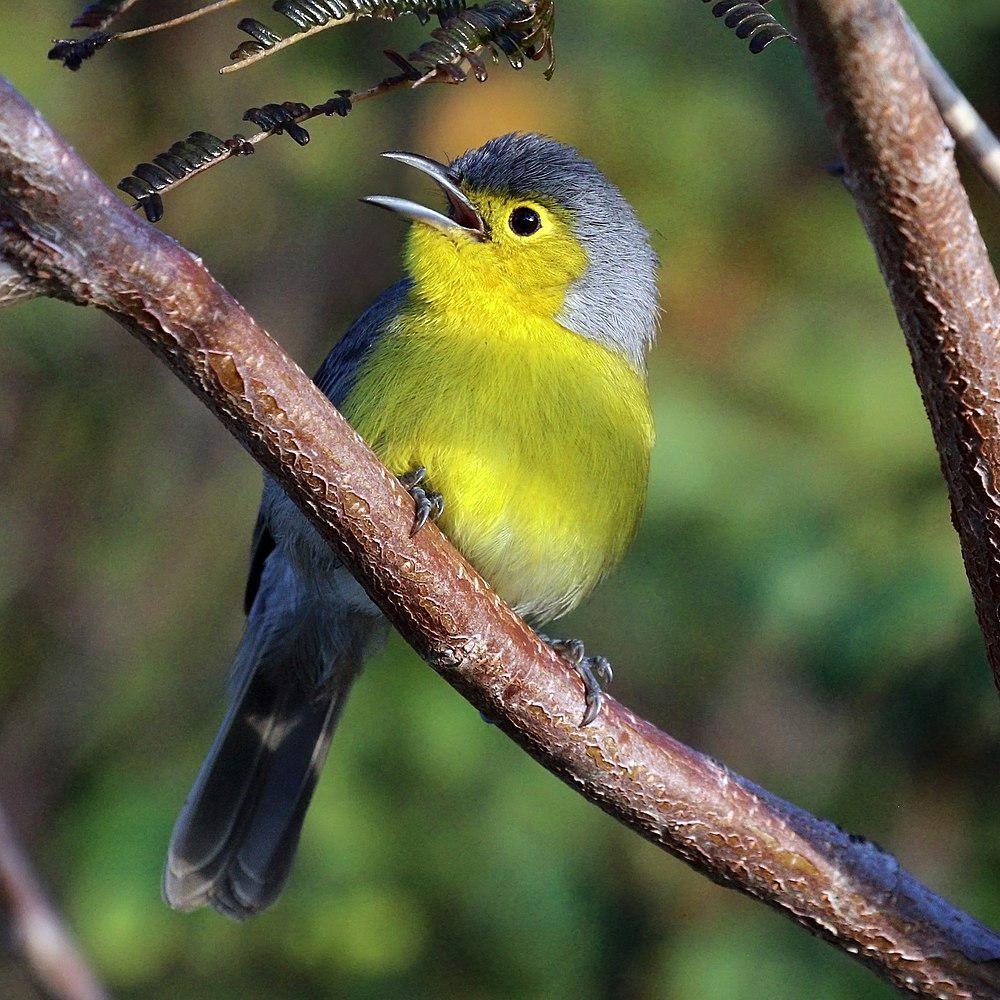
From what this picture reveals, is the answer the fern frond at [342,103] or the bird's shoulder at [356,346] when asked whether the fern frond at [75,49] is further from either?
the bird's shoulder at [356,346]

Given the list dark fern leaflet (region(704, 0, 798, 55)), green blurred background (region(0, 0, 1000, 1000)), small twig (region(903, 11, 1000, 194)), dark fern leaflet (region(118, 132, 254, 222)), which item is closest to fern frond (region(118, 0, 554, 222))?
dark fern leaflet (region(118, 132, 254, 222))

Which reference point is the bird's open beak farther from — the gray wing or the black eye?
the gray wing

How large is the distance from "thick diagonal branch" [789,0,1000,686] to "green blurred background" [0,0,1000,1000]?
203 centimetres

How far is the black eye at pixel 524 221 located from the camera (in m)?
3.96

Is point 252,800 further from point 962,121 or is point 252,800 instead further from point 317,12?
point 962,121

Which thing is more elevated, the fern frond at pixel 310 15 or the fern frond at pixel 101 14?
the fern frond at pixel 101 14

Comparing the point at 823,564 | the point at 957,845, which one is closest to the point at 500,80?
the point at 823,564

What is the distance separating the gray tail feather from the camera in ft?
14.0

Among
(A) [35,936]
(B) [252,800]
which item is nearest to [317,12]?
(A) [35,936]

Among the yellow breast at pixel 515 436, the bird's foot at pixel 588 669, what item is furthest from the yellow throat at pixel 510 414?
the bird's foot at pixel 588 669

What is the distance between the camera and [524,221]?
3.97m

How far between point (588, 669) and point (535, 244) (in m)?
1.38

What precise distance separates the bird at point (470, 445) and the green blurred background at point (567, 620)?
18.4 inches

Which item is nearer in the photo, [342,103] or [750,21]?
[750,21]
